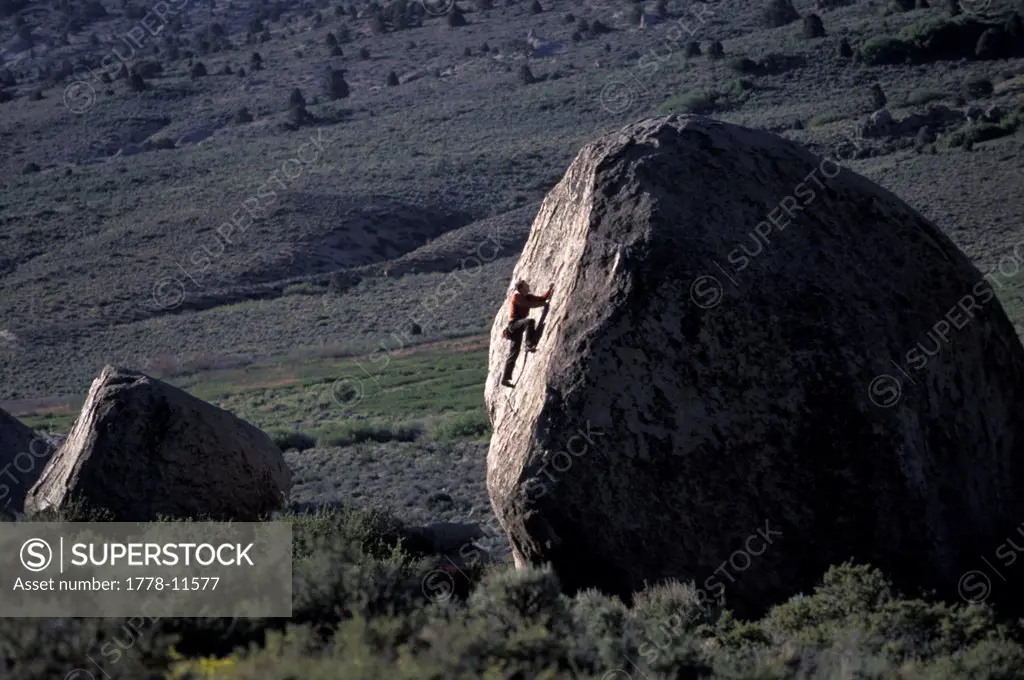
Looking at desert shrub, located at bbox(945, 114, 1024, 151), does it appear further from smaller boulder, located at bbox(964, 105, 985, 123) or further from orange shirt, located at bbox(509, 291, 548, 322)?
orange shirt, located at bbox(509, 291, 548, 322)

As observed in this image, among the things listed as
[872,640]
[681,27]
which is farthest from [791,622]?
[681,27]

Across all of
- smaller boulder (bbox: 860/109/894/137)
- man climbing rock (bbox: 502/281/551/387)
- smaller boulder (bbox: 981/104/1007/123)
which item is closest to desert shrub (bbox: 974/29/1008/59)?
smaller boulder (bbox: 981/104/1007/123)

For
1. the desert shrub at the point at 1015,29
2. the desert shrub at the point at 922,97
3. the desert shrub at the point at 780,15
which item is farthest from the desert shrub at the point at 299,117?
the desert shrub at the point at 1015,29

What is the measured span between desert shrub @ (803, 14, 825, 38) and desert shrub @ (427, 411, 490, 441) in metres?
58.0

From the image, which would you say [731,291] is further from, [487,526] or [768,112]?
[768,112]

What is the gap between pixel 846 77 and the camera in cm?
7688

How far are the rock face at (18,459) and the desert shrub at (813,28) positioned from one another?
7201cm

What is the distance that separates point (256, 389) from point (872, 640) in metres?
39.5

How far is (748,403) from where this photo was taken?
10.6m

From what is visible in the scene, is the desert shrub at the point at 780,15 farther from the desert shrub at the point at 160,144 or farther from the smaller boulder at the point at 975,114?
the desert shrub at the point at 160,144

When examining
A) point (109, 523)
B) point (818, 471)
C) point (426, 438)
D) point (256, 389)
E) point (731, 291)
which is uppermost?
point (731, 291)

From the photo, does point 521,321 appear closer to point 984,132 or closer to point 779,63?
point 984,132

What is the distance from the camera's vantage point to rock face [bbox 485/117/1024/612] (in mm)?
10539

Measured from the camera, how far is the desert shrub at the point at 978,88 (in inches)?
2697
